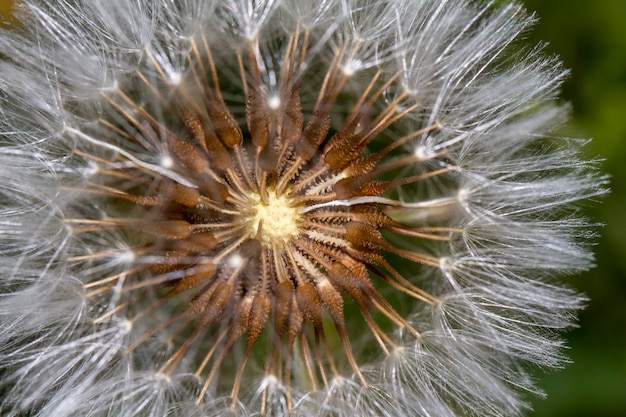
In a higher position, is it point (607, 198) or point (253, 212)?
point (607, 198)

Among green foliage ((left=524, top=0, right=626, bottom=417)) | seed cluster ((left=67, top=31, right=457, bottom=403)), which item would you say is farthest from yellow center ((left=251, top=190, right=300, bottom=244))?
green foliage ((left=524, top=0, right=626, bottom=417))

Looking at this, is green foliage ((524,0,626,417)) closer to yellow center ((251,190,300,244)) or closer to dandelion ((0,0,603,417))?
dandelion ((0,0,603,417))

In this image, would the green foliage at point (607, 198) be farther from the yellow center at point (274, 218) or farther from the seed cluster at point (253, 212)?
the yellow center at point (274, 218)

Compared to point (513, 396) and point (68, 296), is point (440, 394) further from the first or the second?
point (68, 296)

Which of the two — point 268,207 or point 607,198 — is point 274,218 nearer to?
point 268,207

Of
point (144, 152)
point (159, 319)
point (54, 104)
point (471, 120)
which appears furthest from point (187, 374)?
point (471, 120)

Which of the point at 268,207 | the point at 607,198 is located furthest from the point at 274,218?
the point at 607,198

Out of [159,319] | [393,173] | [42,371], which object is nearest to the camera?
[42,371]

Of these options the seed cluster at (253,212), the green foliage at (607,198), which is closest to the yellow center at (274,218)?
the seed cluster at (253,212)
